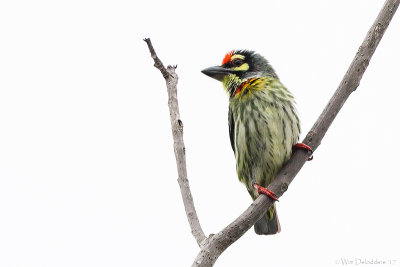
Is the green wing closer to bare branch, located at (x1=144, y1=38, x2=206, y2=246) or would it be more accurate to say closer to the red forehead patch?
the red forehead patch

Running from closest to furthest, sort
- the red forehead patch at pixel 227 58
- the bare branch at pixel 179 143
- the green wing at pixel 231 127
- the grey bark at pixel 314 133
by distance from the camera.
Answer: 1. the grey bark at pixel 314 133
2. the bare branch at pixel 179 143
3. the green wing at pixel 231 127
4. the red forehead patch at pixel 227 58

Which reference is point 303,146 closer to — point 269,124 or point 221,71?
point 269,124

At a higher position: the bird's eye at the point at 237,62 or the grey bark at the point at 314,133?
the bird's eye at the point at 237,62

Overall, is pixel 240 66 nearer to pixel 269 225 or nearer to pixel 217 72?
pixel 217 72

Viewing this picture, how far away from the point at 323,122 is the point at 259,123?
76cm

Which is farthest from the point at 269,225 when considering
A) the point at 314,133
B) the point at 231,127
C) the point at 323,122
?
the point at 323,122

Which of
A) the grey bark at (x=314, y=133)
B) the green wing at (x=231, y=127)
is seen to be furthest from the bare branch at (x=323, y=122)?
the green wing at (x=231, y=127)

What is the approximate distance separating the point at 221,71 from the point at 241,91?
35 cm

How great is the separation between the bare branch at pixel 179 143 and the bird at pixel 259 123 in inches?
33.9

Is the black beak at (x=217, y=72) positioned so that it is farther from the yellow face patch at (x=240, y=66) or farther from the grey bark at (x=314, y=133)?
the grey bark at (x=314, y=133)

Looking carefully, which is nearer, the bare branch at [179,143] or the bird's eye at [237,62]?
the bare branch at [179,143]

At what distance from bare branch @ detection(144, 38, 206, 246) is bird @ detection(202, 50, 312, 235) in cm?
86

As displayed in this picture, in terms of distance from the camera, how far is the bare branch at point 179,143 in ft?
10.6

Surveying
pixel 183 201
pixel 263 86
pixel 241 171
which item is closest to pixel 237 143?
pixel 241 171
